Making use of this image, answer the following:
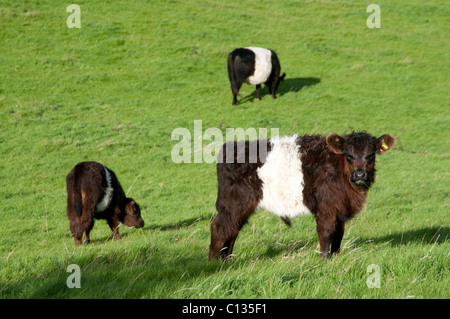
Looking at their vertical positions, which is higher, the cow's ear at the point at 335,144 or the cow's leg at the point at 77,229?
the cow's ear at the point at 335,144

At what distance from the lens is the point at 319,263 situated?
5105 mm

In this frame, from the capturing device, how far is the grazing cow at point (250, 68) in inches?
804

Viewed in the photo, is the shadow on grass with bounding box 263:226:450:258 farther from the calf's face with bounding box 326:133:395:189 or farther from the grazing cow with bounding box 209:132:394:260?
the calf's face with bounding box 326:133:395:189

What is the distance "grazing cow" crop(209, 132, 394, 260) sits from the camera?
584 cm

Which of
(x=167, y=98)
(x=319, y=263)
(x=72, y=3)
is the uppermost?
(x=72, y=3)

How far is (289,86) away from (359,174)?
1740cm

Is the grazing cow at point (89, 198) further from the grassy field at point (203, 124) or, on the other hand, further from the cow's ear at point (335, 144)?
the cow's ear at point (335, 144)

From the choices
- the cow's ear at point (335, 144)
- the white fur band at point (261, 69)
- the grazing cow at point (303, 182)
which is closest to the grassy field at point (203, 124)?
the grazing cow at point (303, 182)

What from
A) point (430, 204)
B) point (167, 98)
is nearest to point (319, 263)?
point (430, 204)

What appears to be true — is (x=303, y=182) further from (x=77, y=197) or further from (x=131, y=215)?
(x=131, y=215)

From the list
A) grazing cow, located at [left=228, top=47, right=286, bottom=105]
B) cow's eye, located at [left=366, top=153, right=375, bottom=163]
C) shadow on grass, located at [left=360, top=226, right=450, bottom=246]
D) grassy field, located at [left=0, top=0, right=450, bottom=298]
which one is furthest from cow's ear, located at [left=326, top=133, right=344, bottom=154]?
grazing cow, located at [left=228, top=47, right=286, bottom=105]

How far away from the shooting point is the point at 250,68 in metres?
20.5
